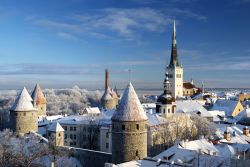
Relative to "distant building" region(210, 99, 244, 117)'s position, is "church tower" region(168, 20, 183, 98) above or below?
above

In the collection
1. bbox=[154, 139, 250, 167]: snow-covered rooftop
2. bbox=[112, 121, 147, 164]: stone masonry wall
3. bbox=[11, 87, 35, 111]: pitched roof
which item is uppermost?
bbox=[11, 87, 35, 111]: pitched roof

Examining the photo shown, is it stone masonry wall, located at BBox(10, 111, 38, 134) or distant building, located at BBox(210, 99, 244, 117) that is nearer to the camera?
stone masonry wall, located at BBox(10, 111, 38, 134)

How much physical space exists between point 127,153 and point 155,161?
219 centimetres

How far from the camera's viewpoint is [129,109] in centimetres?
2878

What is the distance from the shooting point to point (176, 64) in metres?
106

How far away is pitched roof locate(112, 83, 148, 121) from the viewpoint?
93.5 ft

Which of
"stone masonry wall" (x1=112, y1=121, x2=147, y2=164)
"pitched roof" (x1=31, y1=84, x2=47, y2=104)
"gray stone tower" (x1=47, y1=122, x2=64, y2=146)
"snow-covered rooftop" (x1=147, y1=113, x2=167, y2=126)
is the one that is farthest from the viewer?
"pitched roof" (x1=31, y1=84, x2=47, y2=104)

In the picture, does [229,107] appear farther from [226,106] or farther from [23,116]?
[23,116]

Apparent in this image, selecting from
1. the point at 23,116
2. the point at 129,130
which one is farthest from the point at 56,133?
the point at 129,130

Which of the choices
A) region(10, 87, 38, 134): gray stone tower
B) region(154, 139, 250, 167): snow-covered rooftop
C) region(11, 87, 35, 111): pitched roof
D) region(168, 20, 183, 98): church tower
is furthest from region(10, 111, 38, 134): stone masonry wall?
region(168, 20, 183, 98): church tower

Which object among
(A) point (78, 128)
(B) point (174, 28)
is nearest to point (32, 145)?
(A) point (78, 128)

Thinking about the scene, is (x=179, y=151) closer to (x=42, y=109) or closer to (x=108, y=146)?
(x=108, y=146)

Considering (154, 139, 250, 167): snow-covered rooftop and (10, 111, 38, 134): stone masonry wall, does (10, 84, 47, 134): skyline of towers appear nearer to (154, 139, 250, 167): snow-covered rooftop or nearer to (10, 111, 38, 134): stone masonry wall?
(10, 111, 38, 134): stone masonry wall

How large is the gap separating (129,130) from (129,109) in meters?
1.57
